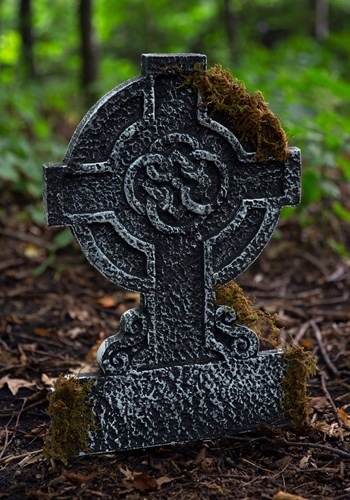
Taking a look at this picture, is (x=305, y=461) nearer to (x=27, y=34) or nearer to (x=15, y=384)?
(x=15, y=384)

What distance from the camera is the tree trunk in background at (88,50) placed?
Answer: 390 inches

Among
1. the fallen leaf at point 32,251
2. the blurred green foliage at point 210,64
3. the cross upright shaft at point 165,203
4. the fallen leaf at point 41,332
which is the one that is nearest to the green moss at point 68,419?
the cross upright shaft at point 165,203

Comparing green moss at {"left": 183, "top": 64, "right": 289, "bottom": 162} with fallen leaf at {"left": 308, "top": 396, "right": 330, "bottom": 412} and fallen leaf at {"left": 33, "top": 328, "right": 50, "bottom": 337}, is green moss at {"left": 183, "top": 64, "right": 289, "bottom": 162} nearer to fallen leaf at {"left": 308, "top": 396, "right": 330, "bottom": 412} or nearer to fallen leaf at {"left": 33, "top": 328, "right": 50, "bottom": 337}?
fallen leaf at {"left": 308, "top": 396, "right": 330, "bottom": 412}

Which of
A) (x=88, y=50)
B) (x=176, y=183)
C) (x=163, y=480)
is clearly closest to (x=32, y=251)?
(x=176, y=183)

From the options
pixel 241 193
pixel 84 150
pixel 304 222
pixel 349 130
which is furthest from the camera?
pixel 304 222

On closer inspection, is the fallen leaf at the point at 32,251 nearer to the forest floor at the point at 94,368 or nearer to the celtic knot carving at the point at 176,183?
the forest floor at the point at 94,368

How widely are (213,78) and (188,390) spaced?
1.35 metres

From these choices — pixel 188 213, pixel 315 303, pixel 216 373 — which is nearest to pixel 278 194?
pixel 188 213

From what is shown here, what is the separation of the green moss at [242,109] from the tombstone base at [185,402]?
0.93 m

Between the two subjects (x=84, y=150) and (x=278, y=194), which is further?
(x=278, y=194)

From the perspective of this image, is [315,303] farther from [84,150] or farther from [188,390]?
[84,150]

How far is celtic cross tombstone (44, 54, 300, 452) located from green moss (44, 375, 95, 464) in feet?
0.17

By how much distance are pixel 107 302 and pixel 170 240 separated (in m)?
2.25

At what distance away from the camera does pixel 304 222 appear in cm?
682
